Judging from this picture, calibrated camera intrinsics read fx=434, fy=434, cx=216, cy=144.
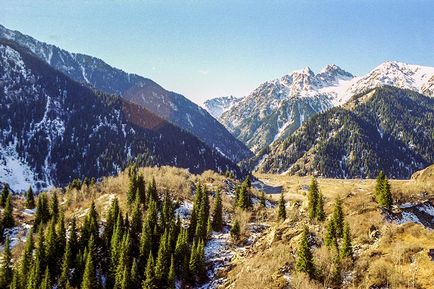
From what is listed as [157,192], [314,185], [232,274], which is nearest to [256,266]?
[232,274]


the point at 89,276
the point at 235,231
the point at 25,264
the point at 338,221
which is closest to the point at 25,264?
the point at 25,264

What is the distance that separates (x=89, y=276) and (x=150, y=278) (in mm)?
16732

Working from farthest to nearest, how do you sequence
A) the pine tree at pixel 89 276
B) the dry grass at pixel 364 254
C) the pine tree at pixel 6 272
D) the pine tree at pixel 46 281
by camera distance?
1. the pine tree at pixel 6 272
2. the pine tree at pixel 89 276
3. the pine tree at pixel 46 281
4. the dry grass at pixel 364 254

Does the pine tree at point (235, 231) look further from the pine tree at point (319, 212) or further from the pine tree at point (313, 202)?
the pine tree at point (319, 212)

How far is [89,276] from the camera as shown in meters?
119

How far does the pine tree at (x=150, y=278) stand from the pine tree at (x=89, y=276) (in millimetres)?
14008

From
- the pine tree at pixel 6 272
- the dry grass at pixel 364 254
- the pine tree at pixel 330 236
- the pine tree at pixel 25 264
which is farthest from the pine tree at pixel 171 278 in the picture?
the pine tree at pixel 6 272

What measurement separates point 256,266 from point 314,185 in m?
39.9

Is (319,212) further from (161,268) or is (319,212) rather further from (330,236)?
(161,268)

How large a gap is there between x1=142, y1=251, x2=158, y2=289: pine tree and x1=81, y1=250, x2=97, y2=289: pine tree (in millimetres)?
14008

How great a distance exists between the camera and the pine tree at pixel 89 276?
118000 millimetres

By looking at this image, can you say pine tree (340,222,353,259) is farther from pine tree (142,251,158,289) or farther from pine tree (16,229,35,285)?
pine tree (16,229,35,285)

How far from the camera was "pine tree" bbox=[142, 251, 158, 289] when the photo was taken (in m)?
118

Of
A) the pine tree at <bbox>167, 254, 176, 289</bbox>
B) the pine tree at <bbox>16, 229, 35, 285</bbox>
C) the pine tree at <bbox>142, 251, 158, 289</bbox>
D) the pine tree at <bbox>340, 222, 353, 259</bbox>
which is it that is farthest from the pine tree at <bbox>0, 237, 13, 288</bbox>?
the pine tree at <bbox>340, 222, 353, 259</bbox>
